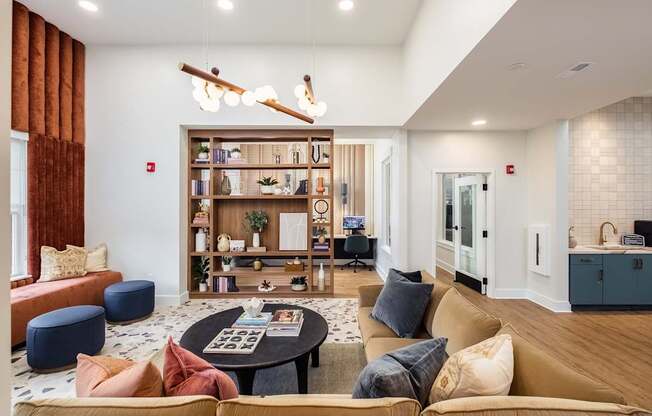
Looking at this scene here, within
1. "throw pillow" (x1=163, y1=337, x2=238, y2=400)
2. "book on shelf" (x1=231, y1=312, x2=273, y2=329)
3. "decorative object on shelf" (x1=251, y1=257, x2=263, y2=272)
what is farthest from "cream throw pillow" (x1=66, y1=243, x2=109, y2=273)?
"throw pillow" (x1=163, y1=337, x2=238, y2=400)

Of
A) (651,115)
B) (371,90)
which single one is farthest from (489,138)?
(651,115)

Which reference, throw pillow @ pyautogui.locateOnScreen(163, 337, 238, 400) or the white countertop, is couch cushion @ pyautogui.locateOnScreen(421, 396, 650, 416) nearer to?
throw pillow @ pyautogui.locateOnScreen(163, 337, 238, 400)

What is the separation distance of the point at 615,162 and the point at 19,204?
8203 mm

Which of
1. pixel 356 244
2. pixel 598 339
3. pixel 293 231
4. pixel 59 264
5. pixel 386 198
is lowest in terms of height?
pixel 598 339

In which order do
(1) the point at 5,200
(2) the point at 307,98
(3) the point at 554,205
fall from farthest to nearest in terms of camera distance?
(3) the point at 554,205 → (2) the point at 307,98 → (1) the point at 5,200

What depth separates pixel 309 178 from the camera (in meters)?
4.69

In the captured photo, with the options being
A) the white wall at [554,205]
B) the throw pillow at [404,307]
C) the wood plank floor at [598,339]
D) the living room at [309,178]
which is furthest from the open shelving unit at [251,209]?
the white wall at [554,205]

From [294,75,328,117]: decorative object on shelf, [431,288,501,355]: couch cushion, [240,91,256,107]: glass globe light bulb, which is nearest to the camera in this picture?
[431,288,501,355]: couch cushion

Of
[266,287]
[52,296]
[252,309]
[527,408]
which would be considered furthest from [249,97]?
[266,287]

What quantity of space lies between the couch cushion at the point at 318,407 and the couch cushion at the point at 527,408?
9cm

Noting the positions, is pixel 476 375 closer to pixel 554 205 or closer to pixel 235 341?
pixel 235 341

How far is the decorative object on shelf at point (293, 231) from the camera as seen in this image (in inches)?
189

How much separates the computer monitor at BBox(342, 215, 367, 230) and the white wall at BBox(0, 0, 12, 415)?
6564mm

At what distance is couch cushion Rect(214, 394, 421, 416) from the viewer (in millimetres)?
969
